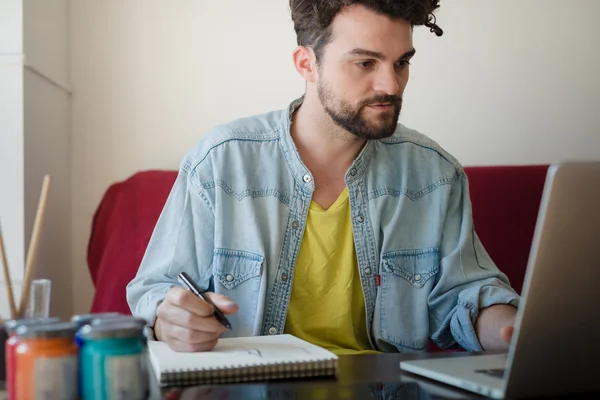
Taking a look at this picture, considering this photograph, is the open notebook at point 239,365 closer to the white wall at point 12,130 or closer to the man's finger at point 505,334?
the man's finger at point 505,334

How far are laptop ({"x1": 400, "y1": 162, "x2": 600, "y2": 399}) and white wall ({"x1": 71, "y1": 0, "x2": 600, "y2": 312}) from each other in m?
1.38

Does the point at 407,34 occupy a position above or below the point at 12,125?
above

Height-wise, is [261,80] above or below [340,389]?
above

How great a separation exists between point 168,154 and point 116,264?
429mm

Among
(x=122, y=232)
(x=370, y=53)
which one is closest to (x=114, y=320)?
(x=370, y=53)

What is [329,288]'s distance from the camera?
4.53 ft

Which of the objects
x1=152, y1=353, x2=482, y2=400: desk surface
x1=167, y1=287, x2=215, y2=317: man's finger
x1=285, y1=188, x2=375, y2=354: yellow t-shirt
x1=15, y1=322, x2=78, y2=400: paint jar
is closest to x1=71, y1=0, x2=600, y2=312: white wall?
x1=285, y1=188, x2=375, y2=354: yellow t-shirt

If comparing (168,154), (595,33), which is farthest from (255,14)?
(595,33)

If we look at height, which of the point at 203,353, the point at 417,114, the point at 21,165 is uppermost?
the point at 417,114

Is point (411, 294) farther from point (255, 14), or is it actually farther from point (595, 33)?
point (595, 33)

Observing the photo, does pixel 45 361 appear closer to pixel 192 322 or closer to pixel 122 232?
pixel 192 322

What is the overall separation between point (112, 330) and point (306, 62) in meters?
1.02

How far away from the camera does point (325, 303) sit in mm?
1371

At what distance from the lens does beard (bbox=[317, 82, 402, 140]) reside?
141 centimetres
